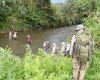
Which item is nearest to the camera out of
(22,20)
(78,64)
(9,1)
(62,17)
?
(78,64)

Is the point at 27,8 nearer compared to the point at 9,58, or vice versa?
the point at 9,58

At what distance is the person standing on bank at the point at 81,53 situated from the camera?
9602 mm

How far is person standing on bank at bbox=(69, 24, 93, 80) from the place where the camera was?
9.60 m

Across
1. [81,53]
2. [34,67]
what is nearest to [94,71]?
[81,53]

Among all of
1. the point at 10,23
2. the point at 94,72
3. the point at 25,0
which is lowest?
the point at 94,72

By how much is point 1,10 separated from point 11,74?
31.6 metres

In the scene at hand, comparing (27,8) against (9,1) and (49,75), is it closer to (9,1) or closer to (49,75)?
(9,1)

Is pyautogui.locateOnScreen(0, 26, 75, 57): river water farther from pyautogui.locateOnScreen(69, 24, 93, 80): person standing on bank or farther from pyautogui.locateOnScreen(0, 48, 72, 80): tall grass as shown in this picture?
pyautogui.locateOnScreen(69, 24, 93, 80): person standing on bank

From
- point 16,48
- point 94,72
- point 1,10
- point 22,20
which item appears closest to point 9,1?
point 1,10

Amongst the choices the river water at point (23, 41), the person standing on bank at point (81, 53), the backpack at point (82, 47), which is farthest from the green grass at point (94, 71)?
the river water at point (23, 41)

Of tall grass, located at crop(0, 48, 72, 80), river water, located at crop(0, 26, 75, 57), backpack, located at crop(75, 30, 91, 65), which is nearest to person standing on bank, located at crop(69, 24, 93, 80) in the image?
backpack, located at crop(75, 30, 91, 65)

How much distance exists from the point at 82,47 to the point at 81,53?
17 cm

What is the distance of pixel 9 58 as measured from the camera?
31.8ft

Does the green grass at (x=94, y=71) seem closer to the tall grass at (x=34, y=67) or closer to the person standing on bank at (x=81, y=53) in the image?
the person standing on bank at (x=81, y=53)
